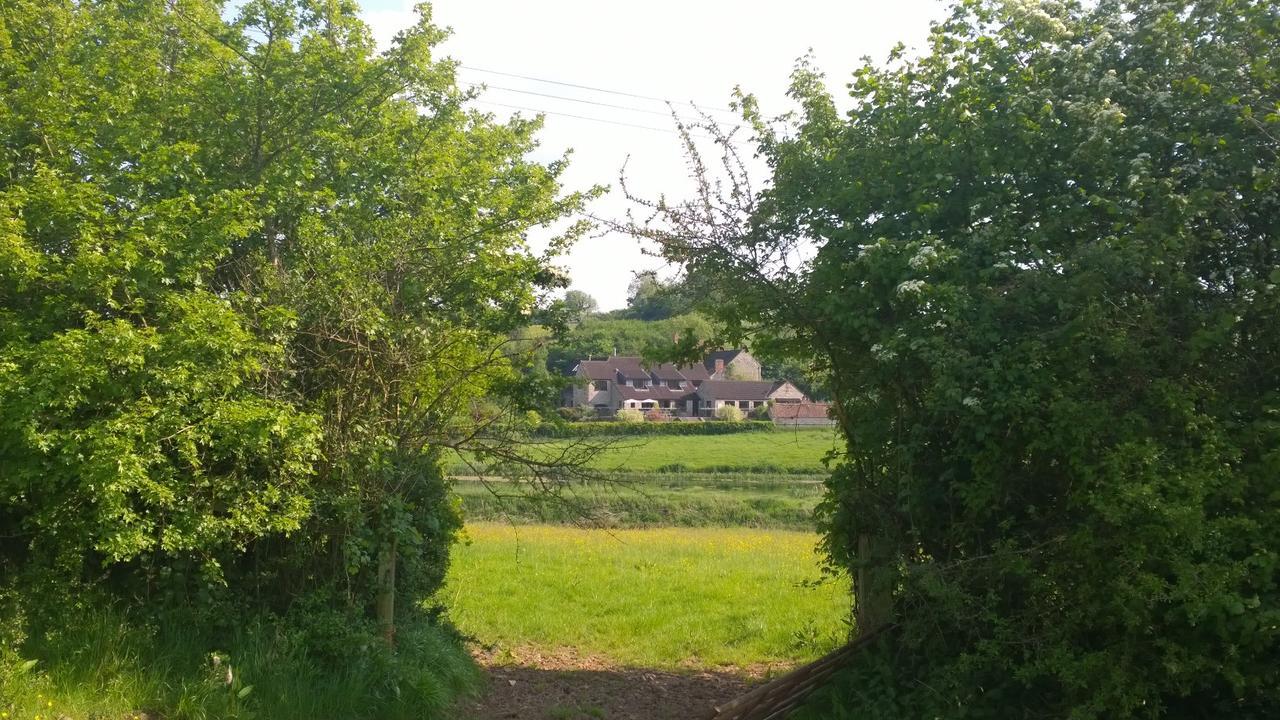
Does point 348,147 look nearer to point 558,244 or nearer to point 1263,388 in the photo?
point 558,244

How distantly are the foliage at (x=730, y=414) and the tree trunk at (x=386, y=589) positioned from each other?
4921cm

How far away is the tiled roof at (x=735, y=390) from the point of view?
227 feet

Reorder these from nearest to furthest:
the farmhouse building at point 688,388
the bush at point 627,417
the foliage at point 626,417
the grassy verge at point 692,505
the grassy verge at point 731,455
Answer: the foliage at point 626,417 < the bush at point 627,417 < the grassy verge at point 692,505 < the grassy verge at point 731,455 < the farmhouse building at point 688,388

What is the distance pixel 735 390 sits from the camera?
7019cm

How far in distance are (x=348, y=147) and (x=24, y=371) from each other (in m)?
5.19

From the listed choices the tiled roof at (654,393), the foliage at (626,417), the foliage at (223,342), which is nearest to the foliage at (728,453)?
the foliage at (626,417)

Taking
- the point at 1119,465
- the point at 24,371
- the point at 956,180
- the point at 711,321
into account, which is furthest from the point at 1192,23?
the point at 24,371

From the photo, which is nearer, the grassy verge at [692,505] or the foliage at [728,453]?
the grassy verge at [692,505]

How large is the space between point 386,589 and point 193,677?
1.74 metres

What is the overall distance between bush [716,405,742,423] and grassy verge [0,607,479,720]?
5030 cm

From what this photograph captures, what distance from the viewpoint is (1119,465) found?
19.7ft

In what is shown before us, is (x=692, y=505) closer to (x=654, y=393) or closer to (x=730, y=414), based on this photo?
(x=730, y=414)

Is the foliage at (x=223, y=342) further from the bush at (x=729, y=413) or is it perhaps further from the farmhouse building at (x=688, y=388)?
the bush at (x=729, y=413)

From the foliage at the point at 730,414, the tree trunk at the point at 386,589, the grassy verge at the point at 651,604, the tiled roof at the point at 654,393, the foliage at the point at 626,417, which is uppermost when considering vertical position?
the tiled roof at the point at 654,393
